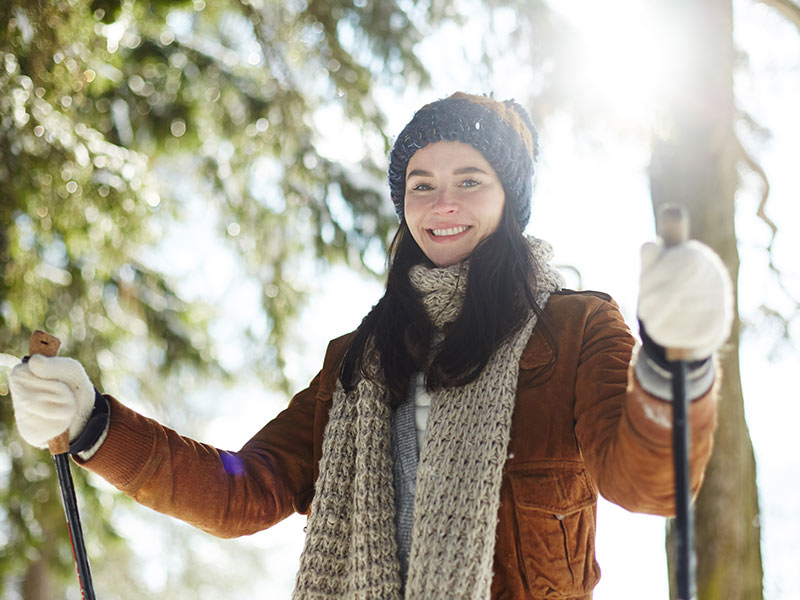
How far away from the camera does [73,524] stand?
1.68 metres

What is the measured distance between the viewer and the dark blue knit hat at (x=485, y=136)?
1.88 m

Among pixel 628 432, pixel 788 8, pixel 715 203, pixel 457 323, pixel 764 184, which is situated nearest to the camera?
pixel 628 432

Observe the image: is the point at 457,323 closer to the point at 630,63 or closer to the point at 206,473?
the point at 206,473

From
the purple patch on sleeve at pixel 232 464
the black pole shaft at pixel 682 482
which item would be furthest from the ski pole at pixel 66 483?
the black pole shaft at pixel 682 482

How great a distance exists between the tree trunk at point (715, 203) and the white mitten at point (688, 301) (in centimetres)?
214

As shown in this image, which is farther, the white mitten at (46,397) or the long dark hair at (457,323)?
the long dark hair at (457,323)

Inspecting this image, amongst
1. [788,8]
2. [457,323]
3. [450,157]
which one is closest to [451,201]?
[450,157]

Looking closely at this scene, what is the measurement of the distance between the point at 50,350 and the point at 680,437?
1.27 meters

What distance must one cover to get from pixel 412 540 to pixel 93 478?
3.82m

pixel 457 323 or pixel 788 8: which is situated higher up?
pixel 788 8

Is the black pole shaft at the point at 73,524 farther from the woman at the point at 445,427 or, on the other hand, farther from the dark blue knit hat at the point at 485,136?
the dark blue knit hat at the point at 485,136

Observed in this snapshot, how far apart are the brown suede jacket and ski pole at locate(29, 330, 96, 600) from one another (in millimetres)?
61

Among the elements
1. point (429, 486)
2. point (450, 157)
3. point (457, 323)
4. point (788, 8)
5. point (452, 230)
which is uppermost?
point (788, 8)

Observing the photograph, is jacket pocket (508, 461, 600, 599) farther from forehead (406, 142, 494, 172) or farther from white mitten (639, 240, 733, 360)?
forehead (406, 142, 494, 172)
